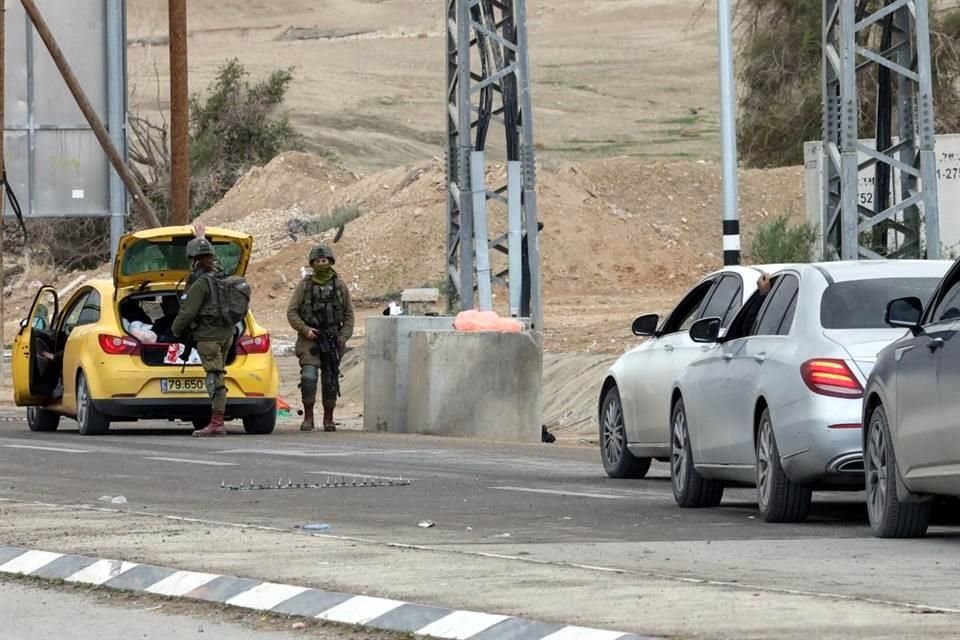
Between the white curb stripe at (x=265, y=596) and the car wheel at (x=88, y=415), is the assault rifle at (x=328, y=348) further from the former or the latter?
the white curb stripe at (x=265, y=596)

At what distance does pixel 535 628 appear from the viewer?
8.38 metres

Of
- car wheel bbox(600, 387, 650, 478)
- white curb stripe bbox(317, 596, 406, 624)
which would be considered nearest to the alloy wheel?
car wheel bbox(600, 387, 650, 478)

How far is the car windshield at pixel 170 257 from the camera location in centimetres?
2309

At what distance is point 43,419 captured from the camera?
25.0 meters

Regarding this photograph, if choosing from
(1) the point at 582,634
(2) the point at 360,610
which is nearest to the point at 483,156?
(2) the point at 360,610

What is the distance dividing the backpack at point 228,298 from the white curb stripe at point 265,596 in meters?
12.9

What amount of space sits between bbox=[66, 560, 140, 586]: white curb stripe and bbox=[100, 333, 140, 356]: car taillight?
12.3m

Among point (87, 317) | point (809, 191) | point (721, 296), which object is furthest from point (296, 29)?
point (721, 296)

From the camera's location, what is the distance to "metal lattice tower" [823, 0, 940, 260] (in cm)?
2266

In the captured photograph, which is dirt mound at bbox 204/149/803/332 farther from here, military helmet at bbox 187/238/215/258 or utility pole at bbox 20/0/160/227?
military helmet at bbox 187/238/215/258

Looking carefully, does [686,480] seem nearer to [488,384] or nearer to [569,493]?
[569,493]

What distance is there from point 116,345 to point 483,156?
6.26 metres

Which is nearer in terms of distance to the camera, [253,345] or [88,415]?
[88,415]

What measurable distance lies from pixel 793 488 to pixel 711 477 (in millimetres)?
1335
